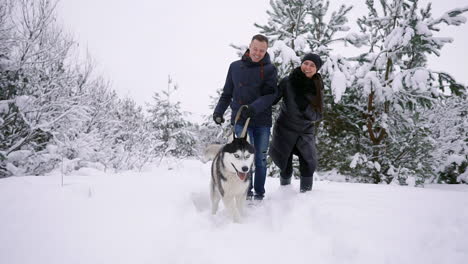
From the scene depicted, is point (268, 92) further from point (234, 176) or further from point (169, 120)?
point (169, 120)

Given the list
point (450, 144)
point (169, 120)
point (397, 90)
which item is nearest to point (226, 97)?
point (397, 90)

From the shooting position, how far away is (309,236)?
2211 mm

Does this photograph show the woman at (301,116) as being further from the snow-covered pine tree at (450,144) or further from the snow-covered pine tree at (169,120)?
the snow-covered pine tree at (169,120)

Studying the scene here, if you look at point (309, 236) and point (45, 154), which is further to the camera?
point (45, 154)

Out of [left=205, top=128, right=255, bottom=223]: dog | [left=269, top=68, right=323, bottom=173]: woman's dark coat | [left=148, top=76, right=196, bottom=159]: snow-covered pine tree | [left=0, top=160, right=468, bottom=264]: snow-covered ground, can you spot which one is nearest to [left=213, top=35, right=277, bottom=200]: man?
[left=269, top=68, right=323, bottom=173]: woman's dark coat

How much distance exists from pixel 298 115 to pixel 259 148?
724 mm

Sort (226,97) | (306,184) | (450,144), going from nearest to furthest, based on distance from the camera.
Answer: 1. (306,184)
2. (226,97)
3. (450,144)

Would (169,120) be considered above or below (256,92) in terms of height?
above

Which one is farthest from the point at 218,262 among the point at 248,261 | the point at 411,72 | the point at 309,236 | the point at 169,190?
the point at 411,72

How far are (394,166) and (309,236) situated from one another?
559 centimetres

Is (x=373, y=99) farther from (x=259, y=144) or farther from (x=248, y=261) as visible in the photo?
(x=248, y=261)

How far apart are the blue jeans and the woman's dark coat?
0.78ft

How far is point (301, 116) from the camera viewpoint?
11.1ft

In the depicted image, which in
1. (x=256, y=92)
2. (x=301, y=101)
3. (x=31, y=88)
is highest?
(x=31, y=88)
